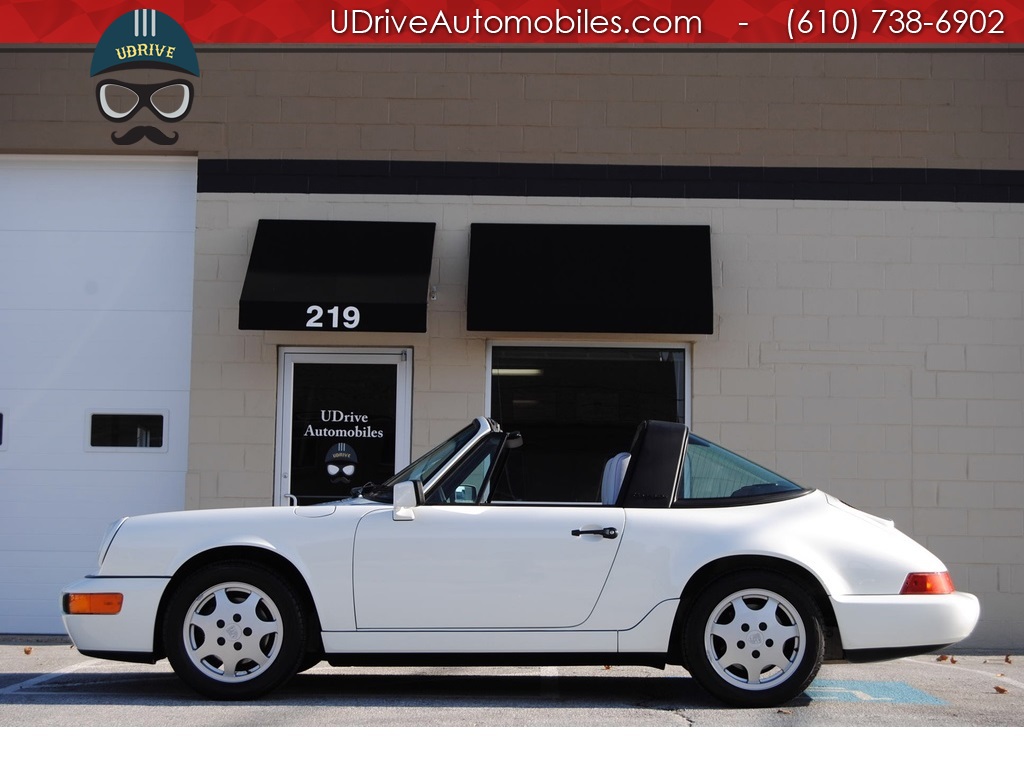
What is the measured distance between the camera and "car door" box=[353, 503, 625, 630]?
245 inches

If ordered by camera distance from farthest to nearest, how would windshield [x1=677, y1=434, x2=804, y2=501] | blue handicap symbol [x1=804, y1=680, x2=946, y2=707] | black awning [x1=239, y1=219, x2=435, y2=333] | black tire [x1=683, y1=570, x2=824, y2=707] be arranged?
black awning [x1=239, y1=219, x2=435, y2=333] < blue handicap symbol [x1=804, y1=680, x2=946, y2=707] < windshield [x1=677, y1=434, x2=804, y2=501] < black tire [x1=683, y1=570, x2=824, y2=707]

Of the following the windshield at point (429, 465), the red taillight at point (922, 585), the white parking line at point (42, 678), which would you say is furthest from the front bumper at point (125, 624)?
the red taillight at point (922, 585)

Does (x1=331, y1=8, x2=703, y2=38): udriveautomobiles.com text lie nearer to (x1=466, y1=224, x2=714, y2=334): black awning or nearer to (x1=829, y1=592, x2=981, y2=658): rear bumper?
(x1=466, y1=224, x2=714, y2=334): black awning

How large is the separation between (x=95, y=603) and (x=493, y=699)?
2.02m

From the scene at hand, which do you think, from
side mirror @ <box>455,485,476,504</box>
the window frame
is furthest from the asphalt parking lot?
the window frame

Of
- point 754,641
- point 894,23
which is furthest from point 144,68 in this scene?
point 754,641

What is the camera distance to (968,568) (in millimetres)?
10414

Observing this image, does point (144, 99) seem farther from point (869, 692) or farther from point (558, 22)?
point (869, 692)

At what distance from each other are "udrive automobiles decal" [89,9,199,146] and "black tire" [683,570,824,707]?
6866 millimetres

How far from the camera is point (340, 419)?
419 inches

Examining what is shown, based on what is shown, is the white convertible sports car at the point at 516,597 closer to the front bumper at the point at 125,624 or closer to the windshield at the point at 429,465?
the front bumper at the point at 125,624

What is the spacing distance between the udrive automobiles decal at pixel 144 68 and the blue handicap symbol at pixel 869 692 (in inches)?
275

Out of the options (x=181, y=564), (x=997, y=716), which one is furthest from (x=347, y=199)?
(x=997, y=716)

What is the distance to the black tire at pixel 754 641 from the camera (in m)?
6.13
